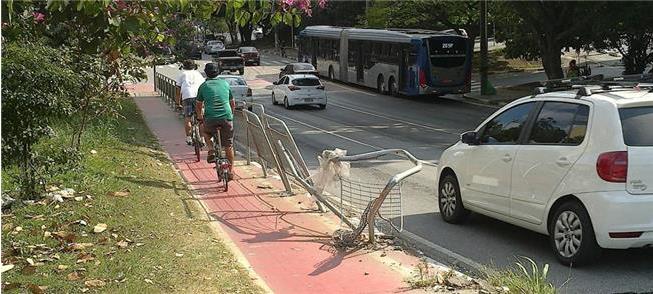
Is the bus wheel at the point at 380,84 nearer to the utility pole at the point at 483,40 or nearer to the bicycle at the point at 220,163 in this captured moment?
the utility pole at the point at 483,40

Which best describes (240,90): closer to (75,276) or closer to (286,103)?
(286,103)

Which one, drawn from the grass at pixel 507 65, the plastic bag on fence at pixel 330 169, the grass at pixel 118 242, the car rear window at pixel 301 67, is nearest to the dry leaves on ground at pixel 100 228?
the grass at pixel 118 242

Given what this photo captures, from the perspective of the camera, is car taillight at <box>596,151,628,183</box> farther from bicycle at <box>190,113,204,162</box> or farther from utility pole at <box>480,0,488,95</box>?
utility pole at <box>480,0,488,95</box>

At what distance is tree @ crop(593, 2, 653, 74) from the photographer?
24.2m

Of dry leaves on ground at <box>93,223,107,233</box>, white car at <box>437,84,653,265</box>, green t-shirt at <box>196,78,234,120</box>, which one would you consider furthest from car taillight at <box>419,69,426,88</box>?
dry leaves on ground at <box>93,223,107,233</box>

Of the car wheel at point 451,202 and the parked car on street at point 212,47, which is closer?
the car wheel at point 451,202

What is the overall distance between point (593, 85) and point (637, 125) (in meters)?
1.23

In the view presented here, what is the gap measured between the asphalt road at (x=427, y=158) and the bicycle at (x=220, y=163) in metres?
2.57

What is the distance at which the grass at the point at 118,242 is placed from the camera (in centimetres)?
545

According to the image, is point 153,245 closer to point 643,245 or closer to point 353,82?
point 643,245

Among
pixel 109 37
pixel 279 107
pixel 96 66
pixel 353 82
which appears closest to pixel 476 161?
pixel 109 37

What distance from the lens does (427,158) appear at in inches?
599

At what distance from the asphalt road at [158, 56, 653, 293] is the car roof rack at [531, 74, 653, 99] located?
1634 millimetres

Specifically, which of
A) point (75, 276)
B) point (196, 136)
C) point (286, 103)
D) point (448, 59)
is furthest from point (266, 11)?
point (448, 59)
